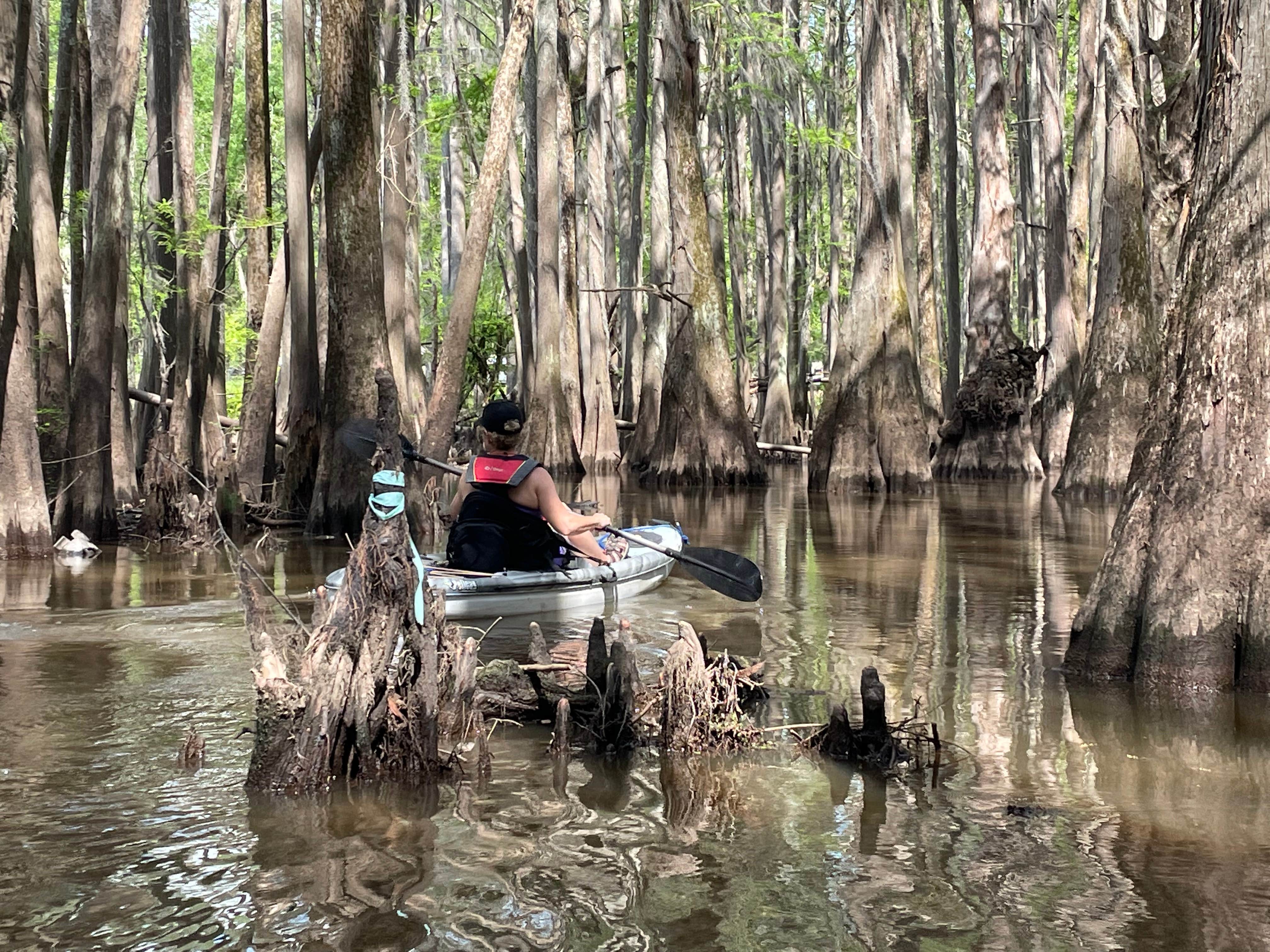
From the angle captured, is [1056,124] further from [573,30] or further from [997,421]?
[573,30]

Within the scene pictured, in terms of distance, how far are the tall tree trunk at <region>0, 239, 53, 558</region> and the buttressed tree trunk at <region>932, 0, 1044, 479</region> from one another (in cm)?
1488

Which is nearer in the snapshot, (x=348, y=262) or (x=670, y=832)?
(x=670, y=832)

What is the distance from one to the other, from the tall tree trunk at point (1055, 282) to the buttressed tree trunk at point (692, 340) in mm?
5092

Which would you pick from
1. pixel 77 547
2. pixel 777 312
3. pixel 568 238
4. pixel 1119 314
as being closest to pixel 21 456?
pixel 77 547

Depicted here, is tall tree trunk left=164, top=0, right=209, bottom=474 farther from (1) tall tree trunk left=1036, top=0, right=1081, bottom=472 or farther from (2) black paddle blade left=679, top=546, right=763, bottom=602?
(1) tall tree trunk left=1036, top=0, right=1081, bottom=472

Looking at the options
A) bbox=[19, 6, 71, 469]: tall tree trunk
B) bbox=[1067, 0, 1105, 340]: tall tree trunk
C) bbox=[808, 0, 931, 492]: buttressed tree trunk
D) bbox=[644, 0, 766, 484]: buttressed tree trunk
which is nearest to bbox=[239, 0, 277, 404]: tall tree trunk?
bbox=[19, 6, 71, 469]: tall tree trunk

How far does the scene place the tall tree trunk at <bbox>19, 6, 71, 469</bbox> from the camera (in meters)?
11.8

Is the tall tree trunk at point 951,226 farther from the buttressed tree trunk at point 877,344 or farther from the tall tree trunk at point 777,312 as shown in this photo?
the buttressed tree trunk at point 877,344

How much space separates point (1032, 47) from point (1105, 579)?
94.3ft

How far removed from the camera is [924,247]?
89.2 ft

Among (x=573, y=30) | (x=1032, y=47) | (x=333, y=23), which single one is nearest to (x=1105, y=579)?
(x=333, y=23)

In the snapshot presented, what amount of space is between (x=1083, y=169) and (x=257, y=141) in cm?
1398

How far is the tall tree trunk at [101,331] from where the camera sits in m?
12.5

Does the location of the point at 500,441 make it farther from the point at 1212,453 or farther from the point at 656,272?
the point at 656,272
